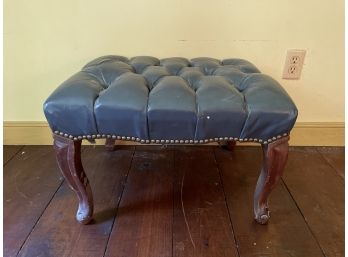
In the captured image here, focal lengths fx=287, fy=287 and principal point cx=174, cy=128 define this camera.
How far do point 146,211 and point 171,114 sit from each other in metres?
0.40

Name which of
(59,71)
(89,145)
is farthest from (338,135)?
(59,71)

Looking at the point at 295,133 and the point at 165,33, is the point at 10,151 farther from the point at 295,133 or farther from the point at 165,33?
the point at 295,133

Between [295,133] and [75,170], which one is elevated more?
[75,170]

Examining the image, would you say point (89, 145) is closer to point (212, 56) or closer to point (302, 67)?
point (212, 56)

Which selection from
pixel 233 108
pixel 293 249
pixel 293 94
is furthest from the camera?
pixel 293 94

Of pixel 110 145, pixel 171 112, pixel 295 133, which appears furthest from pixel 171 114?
pixel 295 133

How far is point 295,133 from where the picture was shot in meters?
1.28

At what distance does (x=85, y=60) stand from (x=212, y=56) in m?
0.50

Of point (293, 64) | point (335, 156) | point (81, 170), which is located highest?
point (293, 64)

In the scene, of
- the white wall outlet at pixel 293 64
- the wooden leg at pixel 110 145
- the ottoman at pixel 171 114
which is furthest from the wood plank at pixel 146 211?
the white wall outlet at pixel 293 64

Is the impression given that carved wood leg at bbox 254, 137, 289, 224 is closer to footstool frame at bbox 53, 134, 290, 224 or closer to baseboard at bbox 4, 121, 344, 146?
footstool frame at bbox 53, 134, 290, 224

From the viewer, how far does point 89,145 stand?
129cm

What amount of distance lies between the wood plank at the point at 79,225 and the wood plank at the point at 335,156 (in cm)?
84

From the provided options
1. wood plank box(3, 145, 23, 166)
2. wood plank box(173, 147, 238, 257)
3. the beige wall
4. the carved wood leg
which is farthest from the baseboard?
the carved wood leg
